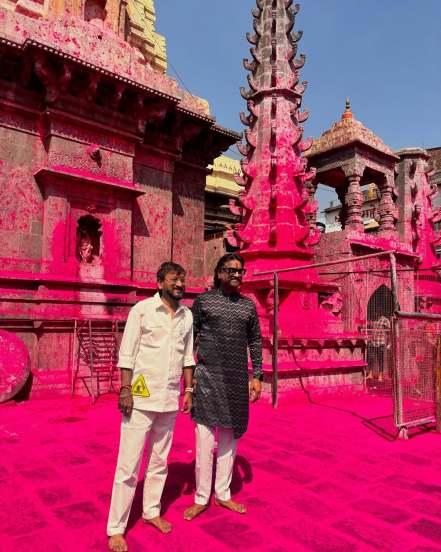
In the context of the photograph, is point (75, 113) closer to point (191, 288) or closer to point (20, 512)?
point (191, 288)

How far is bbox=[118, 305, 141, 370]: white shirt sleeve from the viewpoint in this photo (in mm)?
3086

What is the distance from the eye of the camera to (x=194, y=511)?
332cm

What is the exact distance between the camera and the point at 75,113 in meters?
9.24

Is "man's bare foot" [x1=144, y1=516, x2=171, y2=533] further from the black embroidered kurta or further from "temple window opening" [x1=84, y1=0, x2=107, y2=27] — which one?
"temple window opening" [x1=84, y1=0, x2=107, y2=27]

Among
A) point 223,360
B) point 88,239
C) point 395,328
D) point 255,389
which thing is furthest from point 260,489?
point 88,239

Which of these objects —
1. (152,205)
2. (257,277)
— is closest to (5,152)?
(152,205)

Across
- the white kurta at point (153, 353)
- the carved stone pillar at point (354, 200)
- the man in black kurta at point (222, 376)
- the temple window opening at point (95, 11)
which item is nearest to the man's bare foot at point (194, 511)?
the man in black kurta at point (222, 376)

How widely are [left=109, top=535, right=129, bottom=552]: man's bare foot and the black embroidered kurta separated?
953 mm

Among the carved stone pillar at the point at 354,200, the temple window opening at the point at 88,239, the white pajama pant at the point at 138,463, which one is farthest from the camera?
the carved stone pillar at the point at 354,200

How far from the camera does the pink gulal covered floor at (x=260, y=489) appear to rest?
118 inches

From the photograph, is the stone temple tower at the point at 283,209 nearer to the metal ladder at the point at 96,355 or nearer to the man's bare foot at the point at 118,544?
the metal ladder at the point at 96,355

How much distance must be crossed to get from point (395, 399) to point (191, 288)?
687cm

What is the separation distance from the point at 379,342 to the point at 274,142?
551 cm

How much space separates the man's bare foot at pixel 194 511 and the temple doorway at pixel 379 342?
6937mm
